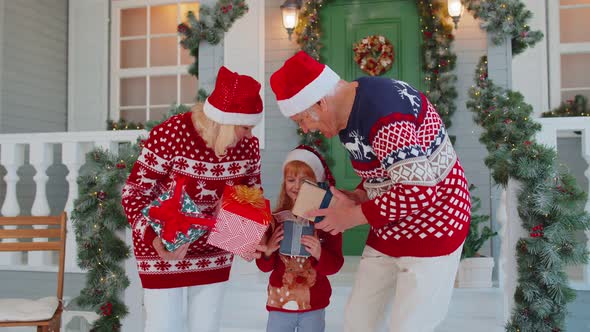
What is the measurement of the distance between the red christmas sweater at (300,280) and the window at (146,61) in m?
4.84

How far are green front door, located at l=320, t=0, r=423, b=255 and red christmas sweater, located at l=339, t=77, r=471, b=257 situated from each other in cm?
348

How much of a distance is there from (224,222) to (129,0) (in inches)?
224

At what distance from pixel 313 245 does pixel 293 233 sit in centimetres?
11

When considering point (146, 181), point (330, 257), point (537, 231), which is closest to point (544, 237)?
point (537, 231)

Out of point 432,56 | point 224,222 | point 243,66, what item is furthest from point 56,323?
point 432,56

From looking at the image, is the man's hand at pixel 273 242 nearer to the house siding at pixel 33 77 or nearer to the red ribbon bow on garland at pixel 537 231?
the red ribbon bow on garland at pixel 537 231

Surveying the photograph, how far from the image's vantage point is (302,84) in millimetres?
1662

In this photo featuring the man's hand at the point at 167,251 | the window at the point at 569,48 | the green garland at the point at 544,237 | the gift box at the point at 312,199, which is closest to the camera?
the gift box at the point at 312,199

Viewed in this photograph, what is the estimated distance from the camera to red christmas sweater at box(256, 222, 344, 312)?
7.09 feet

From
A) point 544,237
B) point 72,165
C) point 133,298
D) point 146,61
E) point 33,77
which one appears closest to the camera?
point 544,237

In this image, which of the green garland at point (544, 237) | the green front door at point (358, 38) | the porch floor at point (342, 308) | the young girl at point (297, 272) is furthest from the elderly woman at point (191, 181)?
the green front door at point (358, 38)

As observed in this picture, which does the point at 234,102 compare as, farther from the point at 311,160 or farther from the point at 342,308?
the point at 342,308

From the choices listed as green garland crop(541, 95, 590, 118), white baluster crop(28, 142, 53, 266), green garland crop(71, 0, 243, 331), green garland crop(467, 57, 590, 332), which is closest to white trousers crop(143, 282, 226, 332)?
green garland crop(71, 0, 243, 331)

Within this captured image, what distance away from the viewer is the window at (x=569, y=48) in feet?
18.5
